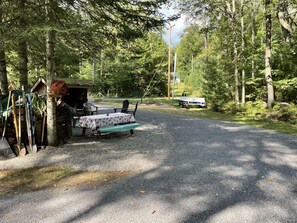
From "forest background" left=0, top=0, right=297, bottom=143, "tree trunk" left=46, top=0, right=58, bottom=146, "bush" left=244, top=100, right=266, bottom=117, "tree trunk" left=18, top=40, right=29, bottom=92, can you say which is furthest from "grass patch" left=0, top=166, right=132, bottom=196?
"bush" left=244, top=100, right=266, bottom=117

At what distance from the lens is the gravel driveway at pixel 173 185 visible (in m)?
3.35

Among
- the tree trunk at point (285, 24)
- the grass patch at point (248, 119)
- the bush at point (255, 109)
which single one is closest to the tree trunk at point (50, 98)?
the grass patch at point (248, 119)

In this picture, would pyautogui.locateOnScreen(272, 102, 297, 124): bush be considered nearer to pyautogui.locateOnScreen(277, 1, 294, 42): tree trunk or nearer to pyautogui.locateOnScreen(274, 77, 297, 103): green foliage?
pyautogui.locateOnScreen(274, 77, 297, 103): green foliage

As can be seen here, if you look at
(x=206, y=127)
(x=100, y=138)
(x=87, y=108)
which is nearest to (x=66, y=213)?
(x=100, y=138)

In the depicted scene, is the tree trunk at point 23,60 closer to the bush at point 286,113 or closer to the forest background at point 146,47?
the forest background at point 146,47

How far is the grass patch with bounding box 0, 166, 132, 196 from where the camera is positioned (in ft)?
14.8

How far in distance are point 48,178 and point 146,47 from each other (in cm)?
3065

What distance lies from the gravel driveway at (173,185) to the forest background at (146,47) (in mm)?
1948

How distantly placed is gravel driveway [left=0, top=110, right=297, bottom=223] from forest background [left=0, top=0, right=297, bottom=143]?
6.39 feet

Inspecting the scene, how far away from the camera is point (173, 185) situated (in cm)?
435

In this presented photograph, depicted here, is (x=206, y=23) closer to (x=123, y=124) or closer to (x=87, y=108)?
(x=87, y=108)

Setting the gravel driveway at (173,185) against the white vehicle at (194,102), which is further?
the white vehicle at (194,102)

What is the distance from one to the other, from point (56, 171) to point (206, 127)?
21.3ft

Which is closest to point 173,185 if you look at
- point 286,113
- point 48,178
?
point 48,178
